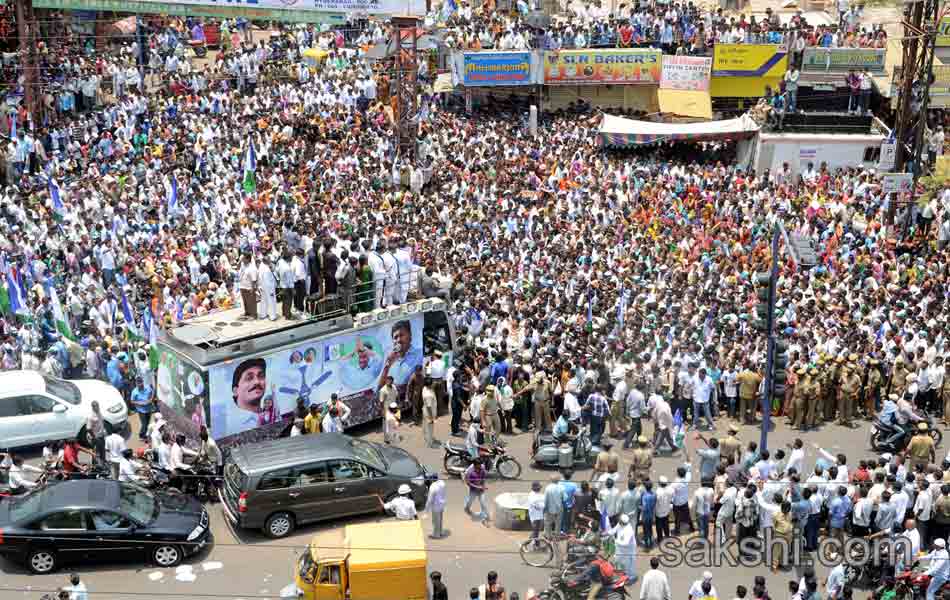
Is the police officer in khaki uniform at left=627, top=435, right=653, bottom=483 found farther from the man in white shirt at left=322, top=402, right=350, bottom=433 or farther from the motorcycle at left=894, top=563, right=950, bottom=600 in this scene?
the man in white shirt at left=322, top=402, right=350, bottom=433

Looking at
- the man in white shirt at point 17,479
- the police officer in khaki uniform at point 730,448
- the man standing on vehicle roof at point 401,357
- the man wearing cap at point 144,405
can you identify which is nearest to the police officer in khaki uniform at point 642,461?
the police officer in khaki uniform at point 730,448

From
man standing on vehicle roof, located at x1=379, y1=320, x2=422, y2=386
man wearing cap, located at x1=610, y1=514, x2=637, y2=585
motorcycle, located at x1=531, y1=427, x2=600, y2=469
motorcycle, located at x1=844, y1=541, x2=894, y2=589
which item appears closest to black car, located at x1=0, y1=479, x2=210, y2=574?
man standing on vehicle roof, located at x1=379, y1=320, x2=422, y2=386

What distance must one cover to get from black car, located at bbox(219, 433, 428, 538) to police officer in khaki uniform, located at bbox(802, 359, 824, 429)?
7403 mm

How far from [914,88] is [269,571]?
2197 cm

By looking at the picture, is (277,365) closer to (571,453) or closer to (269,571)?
(269,571)

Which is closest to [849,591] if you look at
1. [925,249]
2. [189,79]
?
[925,249]

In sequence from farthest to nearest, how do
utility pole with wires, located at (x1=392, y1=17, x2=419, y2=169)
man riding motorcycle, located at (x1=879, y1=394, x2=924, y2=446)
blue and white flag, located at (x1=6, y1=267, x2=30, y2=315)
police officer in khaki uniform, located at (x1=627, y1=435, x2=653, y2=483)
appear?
utility pole with wires, located at (x1=392, y1=17, x2=419, y2=169), blue and white flag, located at (x1=6, y1=267, x2=30, y2=315), man riding motorcycle, located at (x1=879, y1=394, x2=924, y2=446), police officer in khaki uniform, located at (x1=627, y1=435, x2=653, y2=483)

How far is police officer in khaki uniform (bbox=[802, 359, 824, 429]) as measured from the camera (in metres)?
20.5

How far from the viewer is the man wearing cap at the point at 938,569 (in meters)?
14.9

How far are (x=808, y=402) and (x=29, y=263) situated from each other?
16.1 m

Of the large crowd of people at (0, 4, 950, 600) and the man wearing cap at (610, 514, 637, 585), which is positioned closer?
the man wearing cap at (610, 514, 637, 585)

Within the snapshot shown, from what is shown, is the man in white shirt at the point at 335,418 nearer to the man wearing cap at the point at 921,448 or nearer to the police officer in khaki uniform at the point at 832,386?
the police officer in khaki uniform at the point at 832,386

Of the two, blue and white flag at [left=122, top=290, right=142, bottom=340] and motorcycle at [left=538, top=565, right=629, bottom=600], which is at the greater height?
blue and white flag at [left=122, top=290, right=142, bottom=340]

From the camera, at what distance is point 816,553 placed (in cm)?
1650
